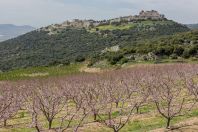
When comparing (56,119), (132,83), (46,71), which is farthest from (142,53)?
(56,119)

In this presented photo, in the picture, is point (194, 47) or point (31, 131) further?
point (194, 47)

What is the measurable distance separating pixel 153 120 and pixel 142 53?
82089 millimetres

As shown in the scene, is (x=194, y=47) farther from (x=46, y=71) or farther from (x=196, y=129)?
(x=196, y=129)

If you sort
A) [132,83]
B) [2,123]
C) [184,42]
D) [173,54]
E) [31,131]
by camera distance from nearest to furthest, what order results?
[31,131] → [2,123] → [132,83] → [173,54] → [184,42]

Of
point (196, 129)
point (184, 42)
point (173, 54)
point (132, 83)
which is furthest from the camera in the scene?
point (184, 42)

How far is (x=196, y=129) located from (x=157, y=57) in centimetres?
8237

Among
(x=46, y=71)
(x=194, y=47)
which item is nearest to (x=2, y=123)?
(x=46, y=71)

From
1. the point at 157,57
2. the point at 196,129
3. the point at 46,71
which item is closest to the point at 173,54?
the point at 157,57

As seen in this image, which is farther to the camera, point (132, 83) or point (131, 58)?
point (131, 58)

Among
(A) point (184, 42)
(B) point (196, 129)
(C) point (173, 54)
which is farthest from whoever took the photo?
(A) point (184, 42)

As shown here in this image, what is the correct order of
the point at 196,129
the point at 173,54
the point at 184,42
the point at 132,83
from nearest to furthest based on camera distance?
the point at 196,129
the point at 132,83
the point at 173,54
the point at 184,42

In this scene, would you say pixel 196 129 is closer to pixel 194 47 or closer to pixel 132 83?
pixel 132 83

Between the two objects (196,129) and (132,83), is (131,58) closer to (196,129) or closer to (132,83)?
(132,83)

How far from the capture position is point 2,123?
4662 cm
